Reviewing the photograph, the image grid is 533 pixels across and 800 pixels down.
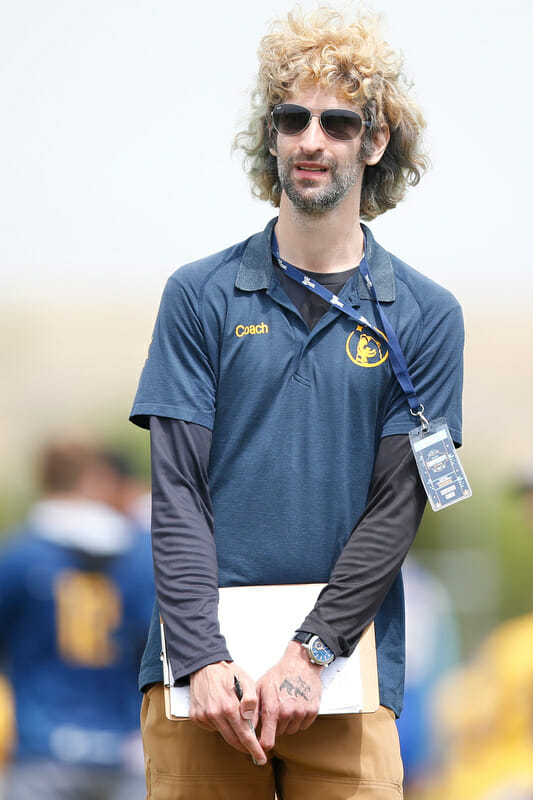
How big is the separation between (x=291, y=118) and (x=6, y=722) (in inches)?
114

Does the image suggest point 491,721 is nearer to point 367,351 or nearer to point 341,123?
point 367,351

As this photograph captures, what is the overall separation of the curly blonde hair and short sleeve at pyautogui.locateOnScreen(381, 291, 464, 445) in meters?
0.37

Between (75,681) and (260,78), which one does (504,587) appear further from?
(260,78)

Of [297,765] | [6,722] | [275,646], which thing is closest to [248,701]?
[275,646]

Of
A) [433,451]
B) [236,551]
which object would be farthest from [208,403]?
[433,451]

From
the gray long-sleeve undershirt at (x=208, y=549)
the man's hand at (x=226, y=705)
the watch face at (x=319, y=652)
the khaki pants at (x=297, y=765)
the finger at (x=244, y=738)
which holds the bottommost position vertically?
the khaki pants at (x=297, y=765)

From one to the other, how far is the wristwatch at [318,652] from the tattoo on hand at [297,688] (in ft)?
0.14

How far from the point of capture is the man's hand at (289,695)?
1.91m

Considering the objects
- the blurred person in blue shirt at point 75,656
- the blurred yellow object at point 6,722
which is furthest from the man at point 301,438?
the blurred yellow object at point 6,722

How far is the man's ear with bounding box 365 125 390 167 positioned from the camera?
7.33ft

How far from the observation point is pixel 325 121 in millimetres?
2105

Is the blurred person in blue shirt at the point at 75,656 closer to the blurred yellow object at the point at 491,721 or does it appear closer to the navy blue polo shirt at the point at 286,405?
the blurred yellow object at the point at 491,721

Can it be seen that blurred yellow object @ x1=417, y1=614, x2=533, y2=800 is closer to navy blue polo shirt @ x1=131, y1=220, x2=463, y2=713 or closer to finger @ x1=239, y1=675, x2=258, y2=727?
navy blue polo shirt @ x1=131, y1=220, x2=463, y2=713

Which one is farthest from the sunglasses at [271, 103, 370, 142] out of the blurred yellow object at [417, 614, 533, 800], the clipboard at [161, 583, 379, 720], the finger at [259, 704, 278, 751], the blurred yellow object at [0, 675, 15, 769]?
the blurred yellow object at [417, 614, 533, 800]
